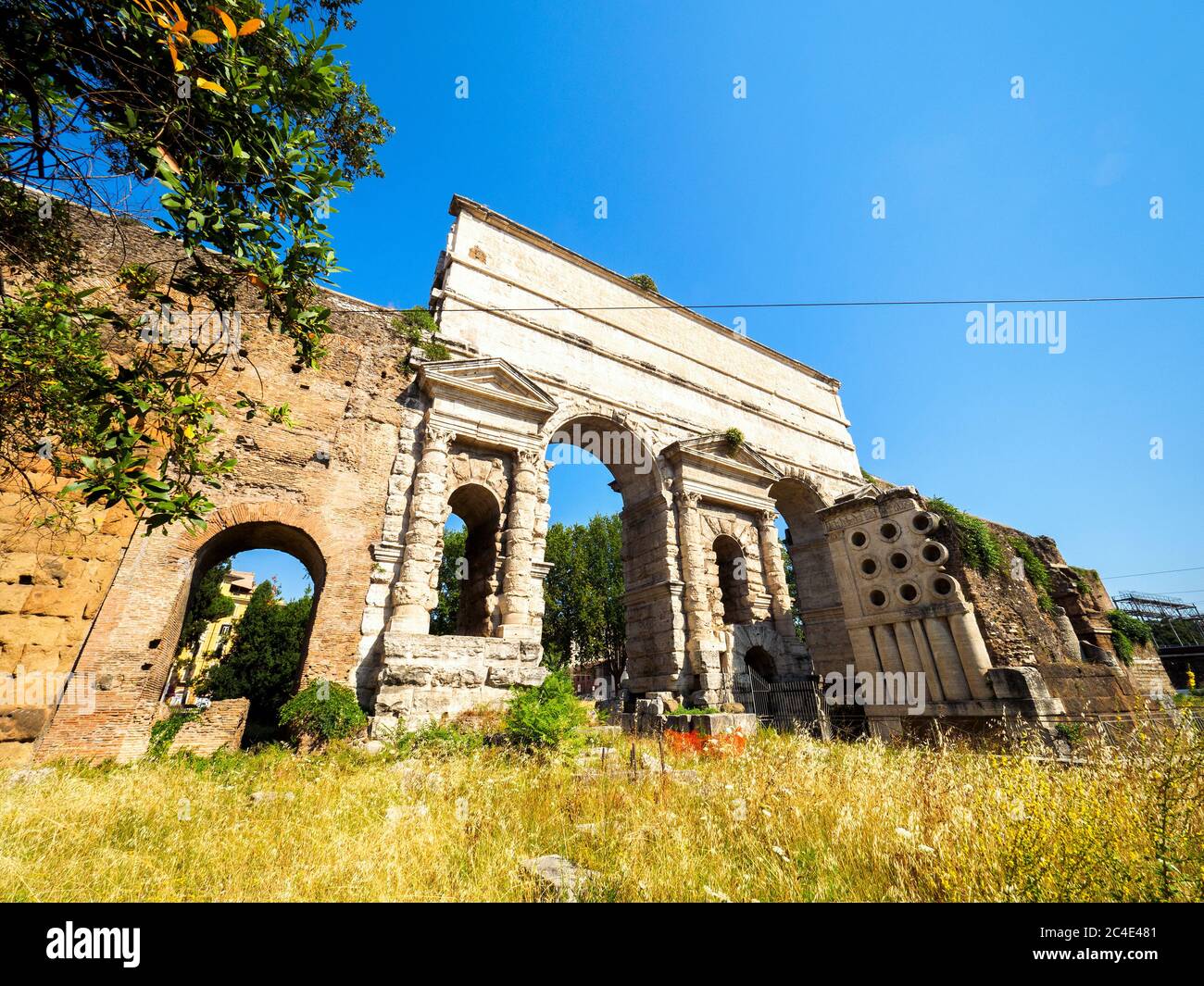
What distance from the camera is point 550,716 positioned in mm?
7414

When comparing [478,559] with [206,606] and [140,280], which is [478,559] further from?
[206,606]

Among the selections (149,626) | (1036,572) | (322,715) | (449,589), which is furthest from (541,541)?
(449,589)

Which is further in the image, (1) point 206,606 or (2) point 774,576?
(1) point 206,606

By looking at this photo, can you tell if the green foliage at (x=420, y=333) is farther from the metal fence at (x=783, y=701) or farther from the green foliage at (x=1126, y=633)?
the green foliage at (x=1126, y=633)

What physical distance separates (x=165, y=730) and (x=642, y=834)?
7.50 m

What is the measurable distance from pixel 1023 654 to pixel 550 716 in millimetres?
10429

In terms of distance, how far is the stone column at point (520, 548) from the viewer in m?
10.1

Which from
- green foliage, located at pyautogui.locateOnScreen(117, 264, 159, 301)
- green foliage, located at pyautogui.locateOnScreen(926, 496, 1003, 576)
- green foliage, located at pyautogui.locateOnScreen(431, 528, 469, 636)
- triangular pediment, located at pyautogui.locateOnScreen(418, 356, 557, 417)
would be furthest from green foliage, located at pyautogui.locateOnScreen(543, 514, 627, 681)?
green foliage, located at pyautogui.locateOnScreen(117, 264, 159, 301)

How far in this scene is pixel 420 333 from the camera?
453 inches

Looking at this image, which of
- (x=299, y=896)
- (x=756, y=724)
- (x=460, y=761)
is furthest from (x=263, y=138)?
(x=756, y=724)

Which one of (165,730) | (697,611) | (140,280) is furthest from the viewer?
(697,611)

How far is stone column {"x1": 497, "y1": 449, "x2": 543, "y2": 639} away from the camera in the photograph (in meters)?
10.1

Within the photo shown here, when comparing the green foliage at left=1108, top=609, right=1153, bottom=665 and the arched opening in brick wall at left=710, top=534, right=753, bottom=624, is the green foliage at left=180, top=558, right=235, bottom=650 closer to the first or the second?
the arched opening in brick wall at left=710, top=534, right=753, bottom=624
